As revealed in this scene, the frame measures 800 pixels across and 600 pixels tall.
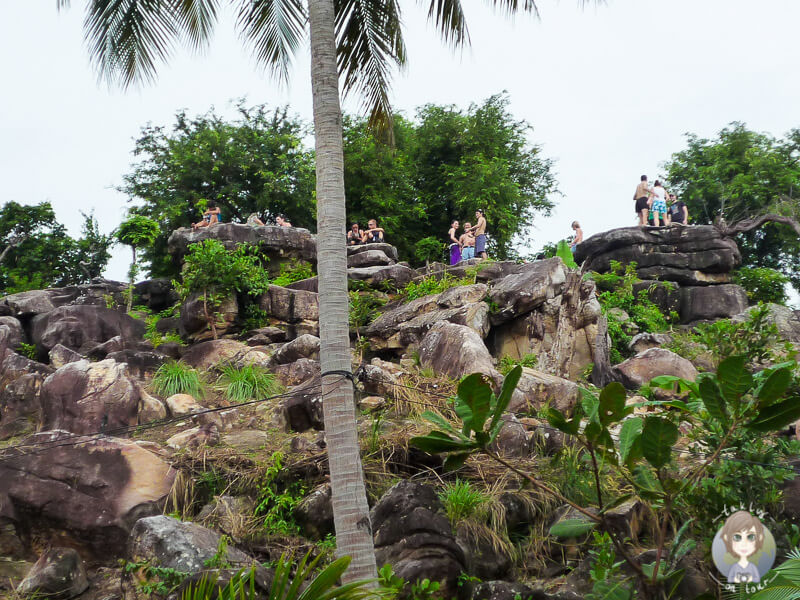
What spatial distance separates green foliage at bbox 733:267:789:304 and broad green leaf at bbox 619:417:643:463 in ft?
66.5

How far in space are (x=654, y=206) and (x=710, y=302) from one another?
11.7 feet

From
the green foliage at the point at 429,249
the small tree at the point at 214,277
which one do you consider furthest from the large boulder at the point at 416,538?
the green foliage at the point at 429,249

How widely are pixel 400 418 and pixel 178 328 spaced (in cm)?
779

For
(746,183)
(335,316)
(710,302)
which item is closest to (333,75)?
(335,316)

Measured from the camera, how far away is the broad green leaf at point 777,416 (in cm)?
334

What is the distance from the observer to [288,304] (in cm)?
1424

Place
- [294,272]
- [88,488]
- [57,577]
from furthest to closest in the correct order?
[294,272] → [88,488] → [57,577]

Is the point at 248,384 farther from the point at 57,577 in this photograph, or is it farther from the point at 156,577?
the point at 156,577

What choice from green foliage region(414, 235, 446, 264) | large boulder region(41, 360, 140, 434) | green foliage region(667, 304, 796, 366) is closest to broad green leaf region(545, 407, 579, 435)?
green foliage region(667, 304, 796, 366)

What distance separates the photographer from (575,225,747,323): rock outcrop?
19.7 m

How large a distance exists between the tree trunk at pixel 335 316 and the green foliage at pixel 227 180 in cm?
1864

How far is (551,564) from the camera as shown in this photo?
6.48 meters

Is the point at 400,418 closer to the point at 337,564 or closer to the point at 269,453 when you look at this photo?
the point at 269,453

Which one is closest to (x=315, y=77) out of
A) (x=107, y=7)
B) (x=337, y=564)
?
(x=107, y=7)
